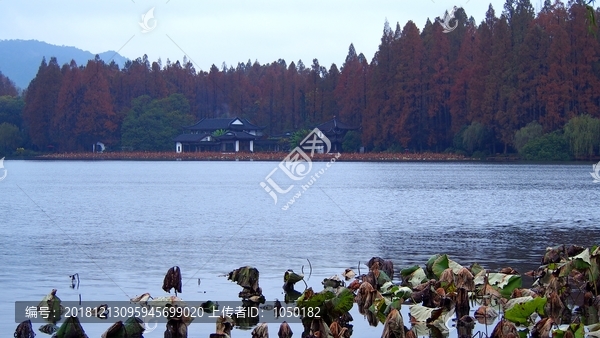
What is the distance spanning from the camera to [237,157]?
7612cm

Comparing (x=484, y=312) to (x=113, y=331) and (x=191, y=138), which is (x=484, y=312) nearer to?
(x=113, y=331)

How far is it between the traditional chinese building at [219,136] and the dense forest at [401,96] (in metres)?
2.36

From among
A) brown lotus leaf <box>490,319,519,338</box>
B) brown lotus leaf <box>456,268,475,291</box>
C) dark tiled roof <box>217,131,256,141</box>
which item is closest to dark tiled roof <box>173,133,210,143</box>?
dark tiled roof <box>217,131,256,141</box>

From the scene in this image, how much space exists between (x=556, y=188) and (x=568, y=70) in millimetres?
27316

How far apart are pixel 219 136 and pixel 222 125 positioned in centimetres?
187

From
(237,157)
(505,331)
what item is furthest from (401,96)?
(505,331)

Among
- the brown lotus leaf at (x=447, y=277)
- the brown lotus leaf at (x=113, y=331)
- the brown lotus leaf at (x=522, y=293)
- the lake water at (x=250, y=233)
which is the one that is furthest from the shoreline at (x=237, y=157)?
the brown lotus leaf at (x=113, y=331)

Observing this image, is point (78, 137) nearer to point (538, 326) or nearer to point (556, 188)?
point (556, 188)

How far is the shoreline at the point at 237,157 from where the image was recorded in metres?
67.6

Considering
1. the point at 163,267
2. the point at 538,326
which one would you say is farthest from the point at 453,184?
the point at 538,326

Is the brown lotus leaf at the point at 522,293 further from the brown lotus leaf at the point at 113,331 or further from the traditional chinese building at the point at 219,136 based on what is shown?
the traditional chinese building at the point at 219,136

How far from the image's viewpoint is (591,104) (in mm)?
56750

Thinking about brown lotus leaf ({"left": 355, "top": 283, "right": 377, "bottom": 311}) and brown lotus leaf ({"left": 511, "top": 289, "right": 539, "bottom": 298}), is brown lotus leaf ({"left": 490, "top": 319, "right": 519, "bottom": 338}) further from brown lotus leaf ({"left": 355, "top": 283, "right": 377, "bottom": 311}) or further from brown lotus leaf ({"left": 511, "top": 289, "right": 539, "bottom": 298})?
brown lotus leaf ({"left": 355, "top": 283, "right": 377, "bottom": 311})

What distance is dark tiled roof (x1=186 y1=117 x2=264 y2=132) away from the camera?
259 feet
